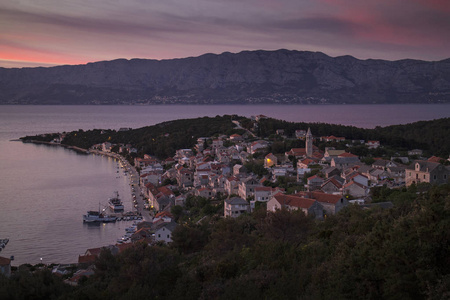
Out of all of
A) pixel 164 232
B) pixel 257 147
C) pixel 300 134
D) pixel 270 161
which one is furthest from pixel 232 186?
pixel 300 134

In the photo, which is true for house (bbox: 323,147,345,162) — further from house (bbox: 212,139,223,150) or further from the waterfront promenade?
the waterfront promenade

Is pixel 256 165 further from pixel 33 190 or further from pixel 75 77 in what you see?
pixel 75 77

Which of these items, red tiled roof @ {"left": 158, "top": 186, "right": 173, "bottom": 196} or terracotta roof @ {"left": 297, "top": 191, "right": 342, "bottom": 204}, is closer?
terracotta roof @ {"left": 297, "top": 191, "right": 342, "bottom": 204}

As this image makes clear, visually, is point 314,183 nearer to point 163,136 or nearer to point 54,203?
point 54,203

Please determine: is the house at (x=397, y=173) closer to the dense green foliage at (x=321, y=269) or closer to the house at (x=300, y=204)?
the house at (x=300, y=204)

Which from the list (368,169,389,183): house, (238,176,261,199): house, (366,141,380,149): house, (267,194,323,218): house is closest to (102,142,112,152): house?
(366,141,380,149): house
